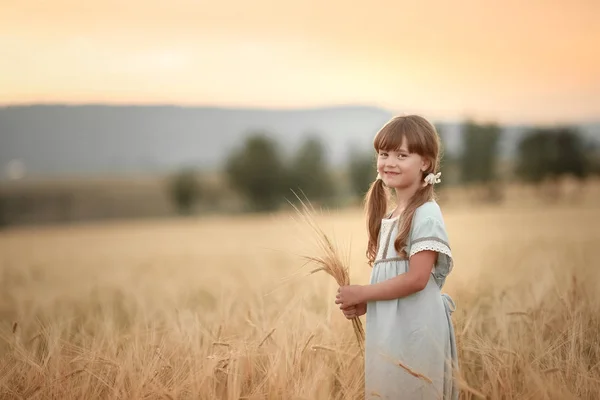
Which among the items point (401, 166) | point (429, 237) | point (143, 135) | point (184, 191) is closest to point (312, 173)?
point (184, 191)

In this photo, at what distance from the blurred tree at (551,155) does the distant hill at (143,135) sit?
215 centimetres

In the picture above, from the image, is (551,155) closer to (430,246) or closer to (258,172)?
(258,172)

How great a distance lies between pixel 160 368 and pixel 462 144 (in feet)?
199

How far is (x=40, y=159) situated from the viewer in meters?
112

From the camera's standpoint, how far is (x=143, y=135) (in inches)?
5960

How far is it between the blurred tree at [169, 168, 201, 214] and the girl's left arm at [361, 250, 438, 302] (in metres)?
70.1

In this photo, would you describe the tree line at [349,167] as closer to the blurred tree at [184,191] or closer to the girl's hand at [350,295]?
the blurred tree at [184,191]

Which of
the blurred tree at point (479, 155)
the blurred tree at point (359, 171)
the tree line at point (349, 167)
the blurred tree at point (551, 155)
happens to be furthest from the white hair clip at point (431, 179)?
the blurred tree at point (359, 171)

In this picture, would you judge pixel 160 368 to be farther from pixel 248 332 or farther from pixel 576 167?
pixel 576 167

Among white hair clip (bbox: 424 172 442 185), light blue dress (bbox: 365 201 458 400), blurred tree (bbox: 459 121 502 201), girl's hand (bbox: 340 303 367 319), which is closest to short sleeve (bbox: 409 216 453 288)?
light blue dress (bbox: 365 201 458 400)

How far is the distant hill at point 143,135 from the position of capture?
98.2 meters

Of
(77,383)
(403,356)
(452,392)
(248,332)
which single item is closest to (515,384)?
(452,392)

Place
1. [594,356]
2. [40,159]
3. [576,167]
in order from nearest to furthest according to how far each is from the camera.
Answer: [594,356] → [576,167] → [40,159]

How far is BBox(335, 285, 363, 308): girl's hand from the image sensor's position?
2867 mm
